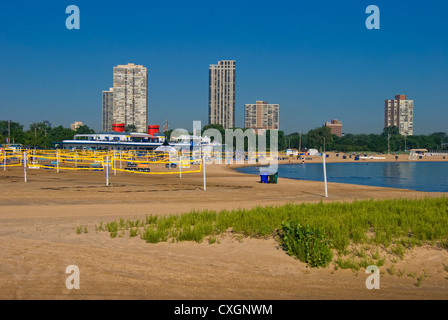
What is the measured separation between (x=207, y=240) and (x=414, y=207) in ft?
22.6

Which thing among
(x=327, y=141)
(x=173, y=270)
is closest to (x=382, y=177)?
(x=173, y=270)

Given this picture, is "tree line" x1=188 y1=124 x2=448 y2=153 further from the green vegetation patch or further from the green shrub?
the green shrub

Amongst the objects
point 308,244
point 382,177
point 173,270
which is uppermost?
point 308,244

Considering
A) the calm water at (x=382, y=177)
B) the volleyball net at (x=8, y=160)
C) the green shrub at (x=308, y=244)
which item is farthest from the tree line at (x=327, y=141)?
the green shrub at (x=308, y=244)

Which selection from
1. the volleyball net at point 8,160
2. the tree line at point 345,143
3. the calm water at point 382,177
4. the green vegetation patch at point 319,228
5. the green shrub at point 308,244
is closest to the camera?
the green shrub at point 308,244

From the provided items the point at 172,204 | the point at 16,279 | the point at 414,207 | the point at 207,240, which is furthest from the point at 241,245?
the point at 172,204

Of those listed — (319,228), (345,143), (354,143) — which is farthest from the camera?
(354,143)

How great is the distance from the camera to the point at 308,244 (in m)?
8.29

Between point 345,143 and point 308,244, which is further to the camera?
point 345,143

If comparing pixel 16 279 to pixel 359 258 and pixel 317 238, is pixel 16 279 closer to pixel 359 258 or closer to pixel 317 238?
pixel 317 238

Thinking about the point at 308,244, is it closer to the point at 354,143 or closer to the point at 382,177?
the point at 382,177

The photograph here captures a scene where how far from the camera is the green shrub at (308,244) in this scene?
26.2 ft

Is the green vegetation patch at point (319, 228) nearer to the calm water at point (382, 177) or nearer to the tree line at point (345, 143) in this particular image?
the calm water at point (382, 177)

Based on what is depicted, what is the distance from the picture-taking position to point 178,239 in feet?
31.4
